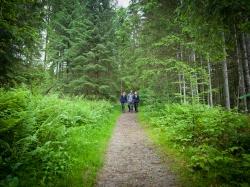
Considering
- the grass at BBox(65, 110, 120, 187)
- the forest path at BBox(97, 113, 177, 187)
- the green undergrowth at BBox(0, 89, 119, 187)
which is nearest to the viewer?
the green undergrowth at BBox(0, 89, 119, 187)

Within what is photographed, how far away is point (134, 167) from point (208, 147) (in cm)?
224

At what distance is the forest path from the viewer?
7191 mm

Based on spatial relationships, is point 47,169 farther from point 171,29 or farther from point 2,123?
point 171,29

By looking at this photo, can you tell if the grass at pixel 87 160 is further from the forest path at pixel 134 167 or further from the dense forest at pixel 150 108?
the forest path at pixel 134 167

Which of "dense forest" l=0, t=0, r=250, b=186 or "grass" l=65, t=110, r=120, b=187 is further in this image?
"grass" l=65, t=110, r=120, b=187

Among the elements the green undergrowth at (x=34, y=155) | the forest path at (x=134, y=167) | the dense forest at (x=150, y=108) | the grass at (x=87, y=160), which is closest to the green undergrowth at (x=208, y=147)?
the dense forest at (x=150, y=108)

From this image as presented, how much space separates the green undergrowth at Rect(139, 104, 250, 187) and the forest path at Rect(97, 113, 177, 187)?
44 cm

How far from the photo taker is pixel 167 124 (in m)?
14.8

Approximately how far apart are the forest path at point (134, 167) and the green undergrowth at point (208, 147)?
17.3 inches

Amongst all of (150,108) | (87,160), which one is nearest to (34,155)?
(87,160)

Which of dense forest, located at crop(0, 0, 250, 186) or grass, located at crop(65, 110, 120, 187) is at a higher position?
dense forest, located at crop(0, 0, 250, 186)

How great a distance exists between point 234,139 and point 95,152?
4557 millimetres

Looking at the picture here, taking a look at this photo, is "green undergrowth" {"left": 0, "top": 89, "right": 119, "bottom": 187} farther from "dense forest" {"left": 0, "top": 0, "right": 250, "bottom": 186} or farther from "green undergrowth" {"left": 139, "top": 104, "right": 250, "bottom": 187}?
"green undergrowth" {"left": 139, "top": 104, "right": 250, "bottom": 187}

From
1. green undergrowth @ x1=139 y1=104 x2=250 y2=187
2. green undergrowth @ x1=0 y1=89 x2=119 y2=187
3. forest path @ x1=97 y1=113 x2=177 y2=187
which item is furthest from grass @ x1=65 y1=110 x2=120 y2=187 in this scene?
green undergrowth @ x1=139 y1=104 x2=250 y2=187
